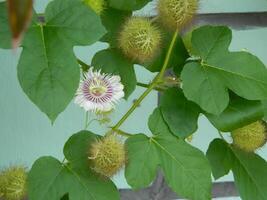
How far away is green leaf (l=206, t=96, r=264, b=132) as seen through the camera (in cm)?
61

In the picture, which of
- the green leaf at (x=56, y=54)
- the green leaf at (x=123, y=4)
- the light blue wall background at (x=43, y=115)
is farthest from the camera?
the light blue wall background at (x=43, y=115)

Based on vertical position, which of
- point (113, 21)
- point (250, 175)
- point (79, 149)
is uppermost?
point (113, 21)

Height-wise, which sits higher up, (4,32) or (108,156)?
(4,32)

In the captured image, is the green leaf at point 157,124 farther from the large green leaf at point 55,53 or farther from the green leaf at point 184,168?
the large green leaf at point 55,53

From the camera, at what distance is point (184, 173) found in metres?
0.58

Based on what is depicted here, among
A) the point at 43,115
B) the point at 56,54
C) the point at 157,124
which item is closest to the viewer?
the point at 56,54

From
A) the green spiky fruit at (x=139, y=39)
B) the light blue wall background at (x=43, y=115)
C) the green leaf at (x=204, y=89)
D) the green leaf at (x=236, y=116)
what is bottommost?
the light blue wall background at (x=43, y=115)

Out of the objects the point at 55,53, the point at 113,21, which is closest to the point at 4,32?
the point at 55,53

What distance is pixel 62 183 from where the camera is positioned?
55 cm

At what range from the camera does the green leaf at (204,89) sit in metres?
0.57

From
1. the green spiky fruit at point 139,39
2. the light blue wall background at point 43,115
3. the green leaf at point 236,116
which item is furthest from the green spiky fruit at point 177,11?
the light blue wall background at point 43,115

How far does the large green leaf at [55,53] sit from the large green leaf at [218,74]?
13 centimetres

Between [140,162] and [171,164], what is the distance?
4 cm

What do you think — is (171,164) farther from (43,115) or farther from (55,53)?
(43,115)
